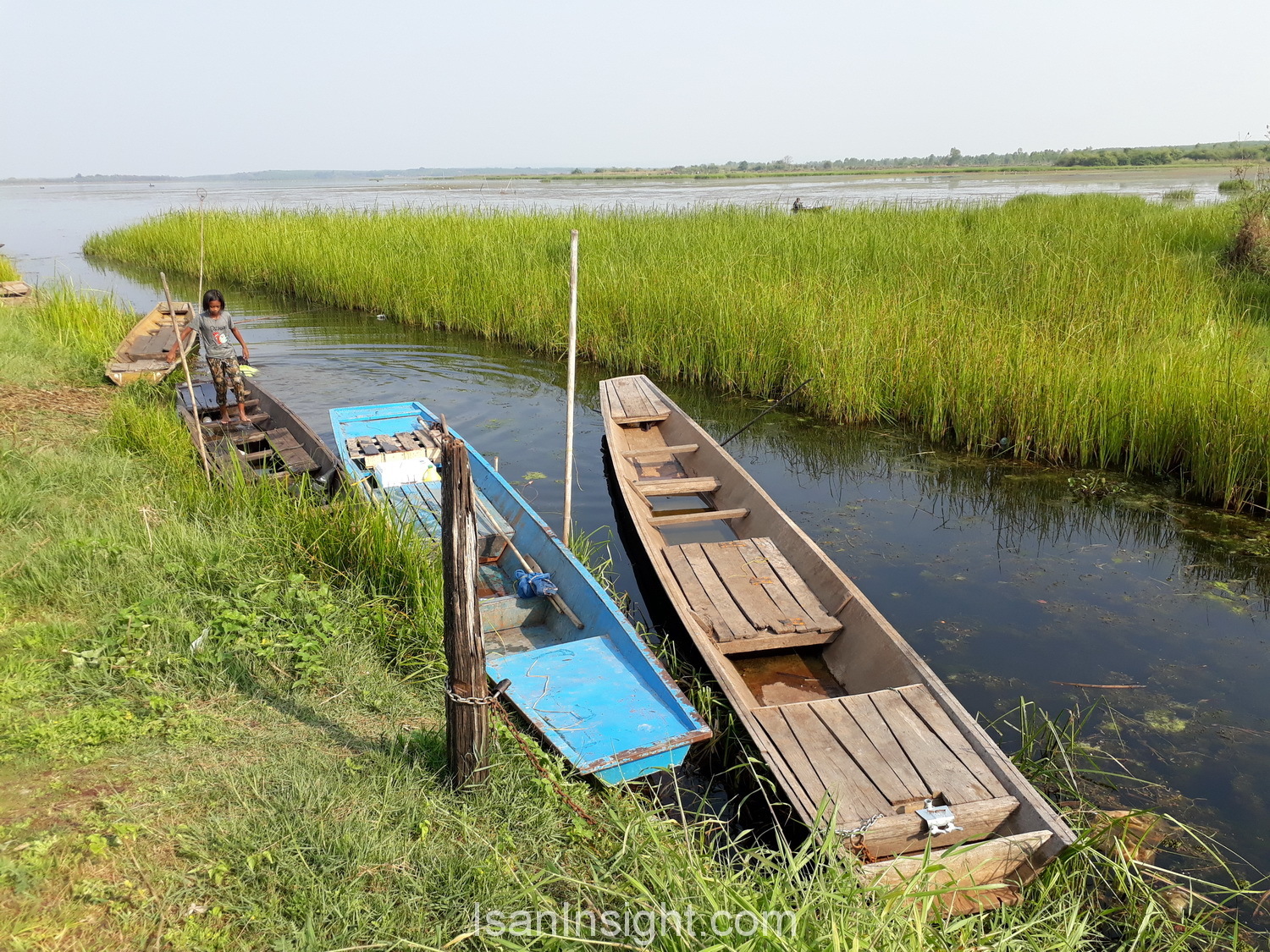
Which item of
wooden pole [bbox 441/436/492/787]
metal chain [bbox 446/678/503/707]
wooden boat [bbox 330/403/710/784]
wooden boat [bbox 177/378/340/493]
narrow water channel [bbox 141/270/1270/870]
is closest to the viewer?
wooden pole [bbox 441/436/492/787]

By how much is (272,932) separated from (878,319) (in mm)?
8475

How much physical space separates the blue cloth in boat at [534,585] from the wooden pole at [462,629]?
192cm

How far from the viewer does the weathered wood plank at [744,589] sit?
4.75 m

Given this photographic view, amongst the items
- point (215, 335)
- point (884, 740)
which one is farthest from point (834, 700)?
point (215, 335)

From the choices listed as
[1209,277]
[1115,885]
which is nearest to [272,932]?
[1115,885]

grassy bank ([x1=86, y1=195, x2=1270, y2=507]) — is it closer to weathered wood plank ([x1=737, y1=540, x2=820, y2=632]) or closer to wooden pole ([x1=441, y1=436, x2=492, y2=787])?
weathered wood plank ([x1=737, y1=540, x2=820, y2=632])

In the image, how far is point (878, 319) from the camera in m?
9.27

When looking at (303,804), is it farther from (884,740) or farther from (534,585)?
(884,740)

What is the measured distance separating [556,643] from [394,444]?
10.8ft

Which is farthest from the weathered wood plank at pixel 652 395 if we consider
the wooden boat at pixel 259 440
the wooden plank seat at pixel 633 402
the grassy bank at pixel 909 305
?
the wooden boat at pixel 259 440

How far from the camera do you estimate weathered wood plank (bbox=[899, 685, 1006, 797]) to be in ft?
11.0

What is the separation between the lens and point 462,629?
2.92m

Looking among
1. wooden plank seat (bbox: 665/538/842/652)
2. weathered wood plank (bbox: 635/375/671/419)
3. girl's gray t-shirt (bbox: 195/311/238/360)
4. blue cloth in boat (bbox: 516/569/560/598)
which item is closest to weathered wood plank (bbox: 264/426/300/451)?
girl's gray t-shirt (bbox: 195/311/238/360)

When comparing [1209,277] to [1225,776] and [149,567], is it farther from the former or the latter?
[149,567]
